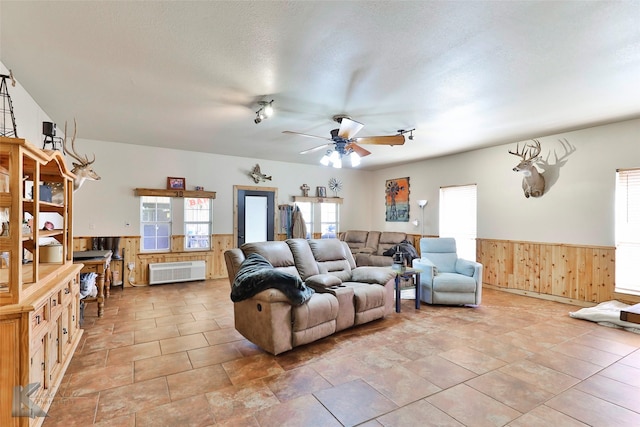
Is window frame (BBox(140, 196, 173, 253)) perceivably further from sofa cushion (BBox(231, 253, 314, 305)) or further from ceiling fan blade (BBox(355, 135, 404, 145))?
ceiling fan blade (BBox(355, 135, 404, 145))

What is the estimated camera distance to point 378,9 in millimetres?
2016

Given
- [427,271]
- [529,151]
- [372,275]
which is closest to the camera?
[372,275]

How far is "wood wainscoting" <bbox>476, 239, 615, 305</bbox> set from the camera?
4.62 meters

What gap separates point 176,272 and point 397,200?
5.44m

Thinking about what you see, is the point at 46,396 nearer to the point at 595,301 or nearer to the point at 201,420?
the point at 201,420

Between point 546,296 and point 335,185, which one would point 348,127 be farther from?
point 335,185

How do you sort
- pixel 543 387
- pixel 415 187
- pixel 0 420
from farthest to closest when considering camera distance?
pixel 415 187
pixel 543 387
pixel 0 420

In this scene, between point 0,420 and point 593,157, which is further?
point 593,157

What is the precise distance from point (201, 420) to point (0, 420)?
104 cm

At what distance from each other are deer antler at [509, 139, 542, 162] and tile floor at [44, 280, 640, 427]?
2618 mm

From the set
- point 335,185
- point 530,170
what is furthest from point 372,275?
point 335,185

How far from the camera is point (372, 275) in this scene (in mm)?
4199

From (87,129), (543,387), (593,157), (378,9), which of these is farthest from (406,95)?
(87,129)

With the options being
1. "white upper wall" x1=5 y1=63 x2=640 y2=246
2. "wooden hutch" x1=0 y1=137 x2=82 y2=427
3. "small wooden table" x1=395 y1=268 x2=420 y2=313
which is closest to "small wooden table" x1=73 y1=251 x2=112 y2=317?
"wooden hutch" x1=0 y1=137 x2=82 y2=427
